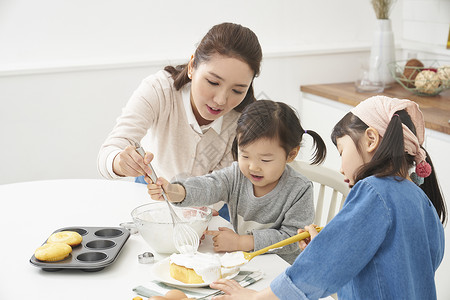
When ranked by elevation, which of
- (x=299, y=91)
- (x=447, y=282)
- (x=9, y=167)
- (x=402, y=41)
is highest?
(x=402, y=41)

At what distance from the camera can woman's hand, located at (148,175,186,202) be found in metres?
1.36

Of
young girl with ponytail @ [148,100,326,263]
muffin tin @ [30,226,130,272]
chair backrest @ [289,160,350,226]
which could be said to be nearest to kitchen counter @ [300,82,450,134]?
chair backrest @ [289,160,350,226]

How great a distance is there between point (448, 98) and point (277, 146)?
1672 mm

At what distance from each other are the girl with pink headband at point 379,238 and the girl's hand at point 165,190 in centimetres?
35

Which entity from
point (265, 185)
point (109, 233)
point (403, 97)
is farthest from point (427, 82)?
point (109, 233)

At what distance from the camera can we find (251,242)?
135cm

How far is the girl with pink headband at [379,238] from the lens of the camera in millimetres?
958

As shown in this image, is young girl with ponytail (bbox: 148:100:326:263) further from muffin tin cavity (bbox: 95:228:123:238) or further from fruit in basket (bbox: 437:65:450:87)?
fruit in basket (bbox: 437:65:450:87)

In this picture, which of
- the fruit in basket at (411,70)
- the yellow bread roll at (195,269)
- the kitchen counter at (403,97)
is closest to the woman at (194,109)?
the yellow bread roll at (195,269)

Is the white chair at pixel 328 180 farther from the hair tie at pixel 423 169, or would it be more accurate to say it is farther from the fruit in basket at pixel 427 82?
the fruit in basket at pixel 427 82

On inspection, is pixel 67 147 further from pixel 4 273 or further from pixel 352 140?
pixel 352 140

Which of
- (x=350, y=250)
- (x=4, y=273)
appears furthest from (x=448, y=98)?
(x=4, y=273)

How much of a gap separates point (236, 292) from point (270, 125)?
0.50 m

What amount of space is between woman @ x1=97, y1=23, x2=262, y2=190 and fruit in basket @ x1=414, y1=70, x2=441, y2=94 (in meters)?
1.28
